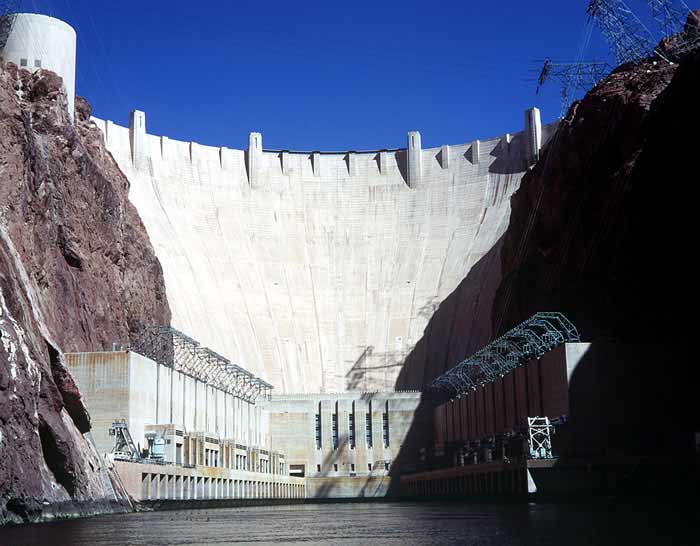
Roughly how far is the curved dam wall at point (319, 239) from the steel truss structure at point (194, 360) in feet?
16.2

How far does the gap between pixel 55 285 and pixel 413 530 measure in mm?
42873

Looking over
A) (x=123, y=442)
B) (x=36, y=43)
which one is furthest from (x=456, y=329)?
(x=123, y=442)

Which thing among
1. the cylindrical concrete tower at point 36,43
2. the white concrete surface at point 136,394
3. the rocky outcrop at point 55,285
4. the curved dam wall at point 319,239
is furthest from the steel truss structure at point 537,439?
the cylindrical concrete tower at point 36,43

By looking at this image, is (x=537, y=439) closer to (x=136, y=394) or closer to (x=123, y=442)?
(x=123, y=442)

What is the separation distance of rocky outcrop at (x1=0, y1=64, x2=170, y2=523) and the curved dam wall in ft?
50.2

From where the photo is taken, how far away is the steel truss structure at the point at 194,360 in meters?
78.0

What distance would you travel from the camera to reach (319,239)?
119438 mm

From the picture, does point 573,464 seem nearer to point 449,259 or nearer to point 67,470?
point 67,470

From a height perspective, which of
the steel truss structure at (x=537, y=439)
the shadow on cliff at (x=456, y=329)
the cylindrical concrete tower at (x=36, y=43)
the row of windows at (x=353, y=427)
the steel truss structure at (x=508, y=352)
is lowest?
the steel truss structure at (x=537, y=439)

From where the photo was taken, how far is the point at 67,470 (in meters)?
43.5

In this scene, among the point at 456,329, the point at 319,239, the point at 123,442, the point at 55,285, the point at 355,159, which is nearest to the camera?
the point at 123,442

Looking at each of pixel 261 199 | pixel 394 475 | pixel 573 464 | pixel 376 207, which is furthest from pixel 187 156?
pixel 573 464

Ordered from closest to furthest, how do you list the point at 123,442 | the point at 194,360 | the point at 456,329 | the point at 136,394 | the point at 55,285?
the point at 123,442
the point at 136,394
the point at 55,285
the point at 194,360
the point at 456,329

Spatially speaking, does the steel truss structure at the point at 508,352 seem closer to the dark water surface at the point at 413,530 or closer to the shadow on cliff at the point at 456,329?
the shadow on cliff at the point at 456,329
